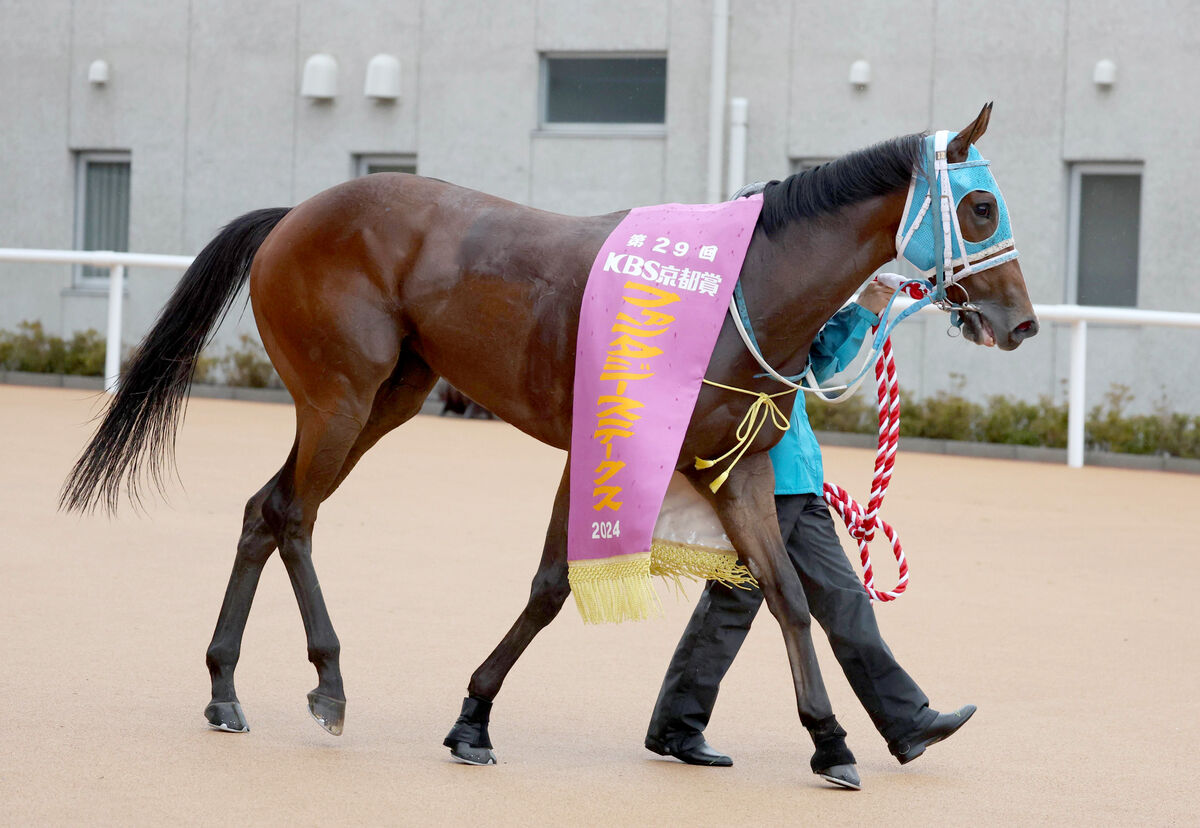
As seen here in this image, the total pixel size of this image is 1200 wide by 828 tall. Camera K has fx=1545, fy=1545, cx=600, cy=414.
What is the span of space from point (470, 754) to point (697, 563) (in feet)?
2.60

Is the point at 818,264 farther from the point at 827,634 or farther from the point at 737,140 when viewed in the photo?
the point at 737,140

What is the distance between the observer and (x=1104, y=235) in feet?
43.7

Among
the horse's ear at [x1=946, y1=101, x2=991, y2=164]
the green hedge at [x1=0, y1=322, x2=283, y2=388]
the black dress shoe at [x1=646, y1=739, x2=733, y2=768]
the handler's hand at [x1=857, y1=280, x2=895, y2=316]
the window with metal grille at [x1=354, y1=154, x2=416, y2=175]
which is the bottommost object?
the black dress shoe at [x1=646, y1=739, x2=733, y2=768]

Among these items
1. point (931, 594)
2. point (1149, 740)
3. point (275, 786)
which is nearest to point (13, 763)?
point (275, 786)

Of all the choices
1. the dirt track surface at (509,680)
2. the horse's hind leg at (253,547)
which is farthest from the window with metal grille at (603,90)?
the horse's hind leg at (253,547)

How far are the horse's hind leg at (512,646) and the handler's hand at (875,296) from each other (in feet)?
3.01

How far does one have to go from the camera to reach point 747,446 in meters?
4.01

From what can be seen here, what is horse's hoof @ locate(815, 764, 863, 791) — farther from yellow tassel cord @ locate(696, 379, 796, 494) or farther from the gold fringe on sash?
yellow tassel cord @ locate(696, 379, 796, 494)

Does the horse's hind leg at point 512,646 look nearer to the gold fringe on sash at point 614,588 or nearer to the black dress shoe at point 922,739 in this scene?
the gold fringe on sash at point 614,588

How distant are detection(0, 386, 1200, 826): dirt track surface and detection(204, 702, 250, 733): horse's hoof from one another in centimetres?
4

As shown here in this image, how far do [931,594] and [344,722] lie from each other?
10.2ft

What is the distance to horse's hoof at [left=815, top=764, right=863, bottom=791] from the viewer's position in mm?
3932

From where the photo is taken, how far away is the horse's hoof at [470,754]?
3996mm

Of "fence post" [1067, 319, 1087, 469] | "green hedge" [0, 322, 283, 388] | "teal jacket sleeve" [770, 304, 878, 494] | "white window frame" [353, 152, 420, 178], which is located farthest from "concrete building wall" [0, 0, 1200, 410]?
"teal jacket sleeve" [770, 304, 878, 494]
